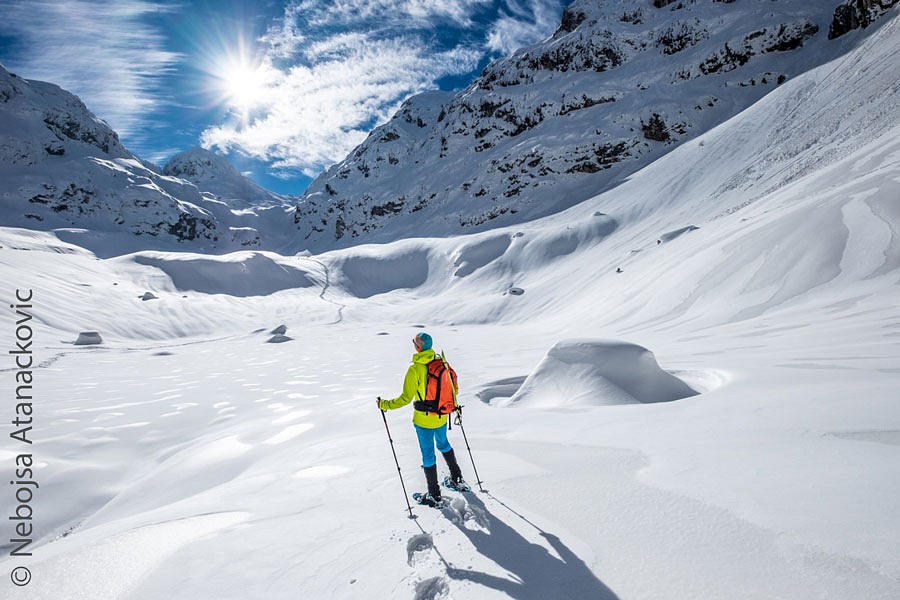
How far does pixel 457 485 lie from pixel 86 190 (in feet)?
449

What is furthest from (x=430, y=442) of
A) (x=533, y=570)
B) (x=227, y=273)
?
(x=227, y=273)

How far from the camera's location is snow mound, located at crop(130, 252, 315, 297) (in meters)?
44.7

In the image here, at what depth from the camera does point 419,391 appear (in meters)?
3.99

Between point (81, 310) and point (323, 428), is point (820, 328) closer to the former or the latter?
point (323, 428)

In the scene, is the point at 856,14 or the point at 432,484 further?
the point at 856,14

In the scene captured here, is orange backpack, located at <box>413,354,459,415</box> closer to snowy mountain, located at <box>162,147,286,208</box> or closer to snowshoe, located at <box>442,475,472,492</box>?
snowshoe, located at <box>442,475,472,492</box>

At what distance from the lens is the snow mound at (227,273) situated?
4469 cm

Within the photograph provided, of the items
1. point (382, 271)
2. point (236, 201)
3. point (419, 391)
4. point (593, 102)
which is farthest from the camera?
point (236, 201)

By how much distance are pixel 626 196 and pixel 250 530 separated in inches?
1745

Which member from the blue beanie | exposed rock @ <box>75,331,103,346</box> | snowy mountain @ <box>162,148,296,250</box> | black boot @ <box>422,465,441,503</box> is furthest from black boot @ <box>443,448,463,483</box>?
snowy mountain @ <box>162,148,296,250</box>

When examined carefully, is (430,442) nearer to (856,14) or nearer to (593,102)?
(856,14)

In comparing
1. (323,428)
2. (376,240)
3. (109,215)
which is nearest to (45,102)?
(109,215)

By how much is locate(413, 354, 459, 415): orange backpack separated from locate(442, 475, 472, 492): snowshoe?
25.2 inches

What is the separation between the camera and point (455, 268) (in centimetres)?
4638
